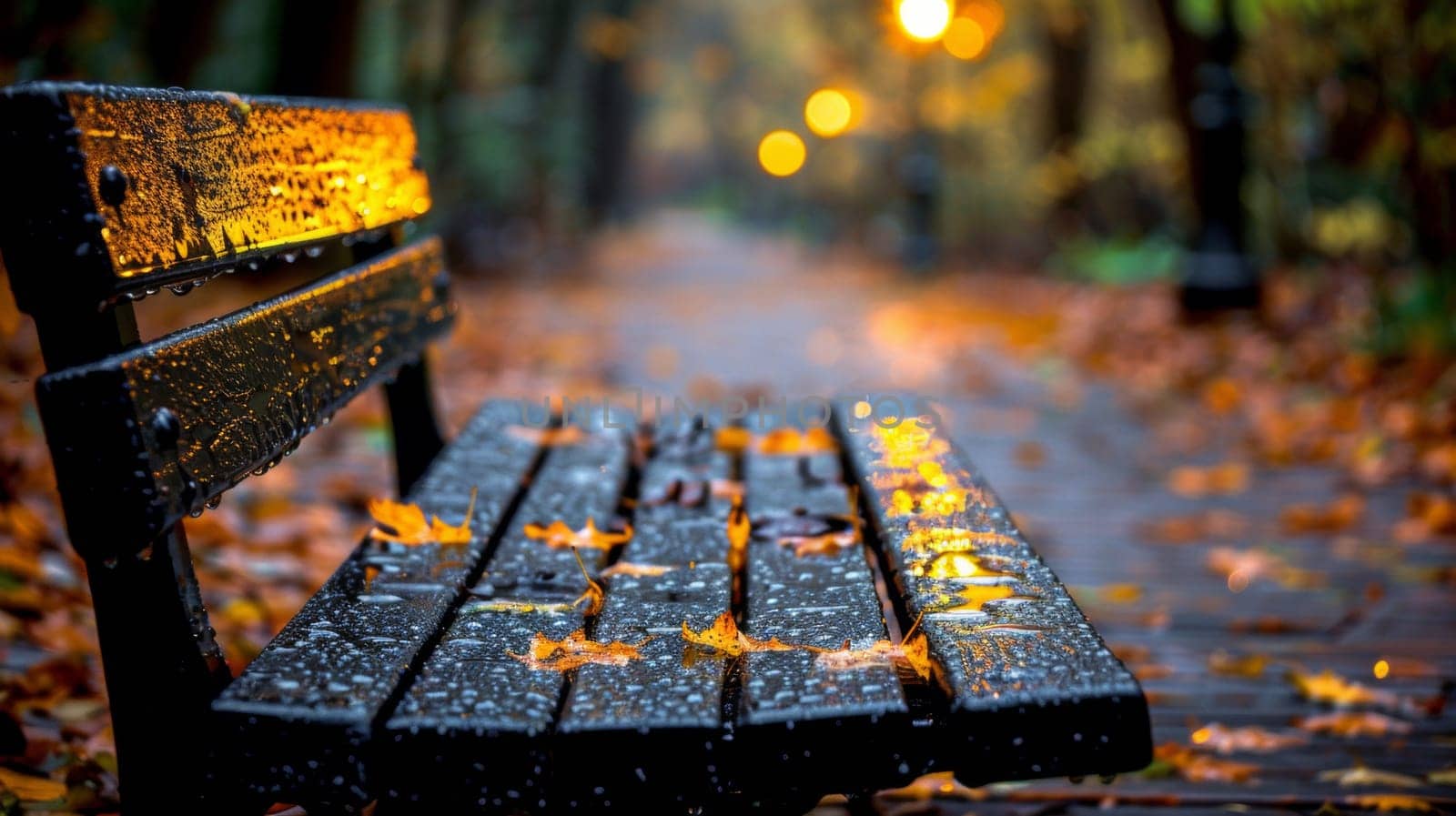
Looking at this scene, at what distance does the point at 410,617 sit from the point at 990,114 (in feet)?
52.9

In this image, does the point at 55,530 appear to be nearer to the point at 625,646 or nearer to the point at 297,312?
the point at 297,312

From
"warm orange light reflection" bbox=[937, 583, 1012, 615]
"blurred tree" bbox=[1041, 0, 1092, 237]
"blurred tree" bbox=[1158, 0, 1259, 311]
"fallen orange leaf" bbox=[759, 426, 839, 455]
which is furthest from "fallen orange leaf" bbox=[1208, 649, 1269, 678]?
"blurred tree" bbox=[1041, 0, 1092, 237]

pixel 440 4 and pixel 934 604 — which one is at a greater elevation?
pixel 440 4

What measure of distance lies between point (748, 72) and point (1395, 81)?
3740 cm

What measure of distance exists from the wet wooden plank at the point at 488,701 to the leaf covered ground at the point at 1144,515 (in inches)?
13.1

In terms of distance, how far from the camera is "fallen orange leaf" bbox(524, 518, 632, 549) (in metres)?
1.72

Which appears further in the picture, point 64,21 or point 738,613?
point 64,21

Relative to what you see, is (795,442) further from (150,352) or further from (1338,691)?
(150,352)

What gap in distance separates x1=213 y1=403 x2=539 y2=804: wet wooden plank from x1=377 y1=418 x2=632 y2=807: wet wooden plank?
0.03 m

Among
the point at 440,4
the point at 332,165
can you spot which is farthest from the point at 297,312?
the point at 440,4

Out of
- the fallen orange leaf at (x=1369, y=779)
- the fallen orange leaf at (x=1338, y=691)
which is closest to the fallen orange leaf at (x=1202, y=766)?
the fallen orange leaf at (x=1369, y=779)

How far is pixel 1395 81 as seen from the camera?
584cm

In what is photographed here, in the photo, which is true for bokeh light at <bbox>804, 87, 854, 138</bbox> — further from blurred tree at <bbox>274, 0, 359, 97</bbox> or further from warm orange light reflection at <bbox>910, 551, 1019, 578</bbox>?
warm orange light reflection at <bbox>910, 551, 1019, 578</bbox>

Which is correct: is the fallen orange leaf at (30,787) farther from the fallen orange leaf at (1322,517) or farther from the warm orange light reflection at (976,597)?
the fallen orange leaf at (1322,517)
